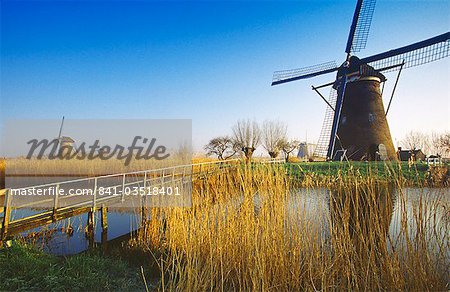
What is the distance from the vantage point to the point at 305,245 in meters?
2.73

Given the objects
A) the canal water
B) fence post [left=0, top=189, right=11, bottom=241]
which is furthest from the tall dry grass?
fence post [left=0, top=189, right=11, bottom=241]

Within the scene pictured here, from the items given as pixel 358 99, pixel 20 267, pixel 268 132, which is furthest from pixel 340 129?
pixel 20 267

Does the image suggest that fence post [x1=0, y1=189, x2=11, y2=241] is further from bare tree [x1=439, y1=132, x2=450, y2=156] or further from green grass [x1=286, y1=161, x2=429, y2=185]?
bare tree [x1=439, y1=132, x2=450, y2=156]

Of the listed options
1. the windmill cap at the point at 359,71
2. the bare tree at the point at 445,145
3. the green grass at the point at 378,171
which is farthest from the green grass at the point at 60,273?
the windmill cap at the point at 359,71

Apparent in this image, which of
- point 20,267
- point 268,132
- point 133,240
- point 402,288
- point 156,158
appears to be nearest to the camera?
point 402,288

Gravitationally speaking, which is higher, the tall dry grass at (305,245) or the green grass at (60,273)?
the tall dry grass at (305,245)

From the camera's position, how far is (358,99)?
16719 mm

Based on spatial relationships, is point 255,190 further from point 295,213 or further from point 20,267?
point 20,267

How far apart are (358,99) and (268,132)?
1179 cm

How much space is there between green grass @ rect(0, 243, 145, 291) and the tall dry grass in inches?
34.1

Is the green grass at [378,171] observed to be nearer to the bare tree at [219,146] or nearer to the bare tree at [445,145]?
the bare tree at [445,145]

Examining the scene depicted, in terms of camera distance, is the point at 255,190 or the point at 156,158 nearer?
the point at 255,190

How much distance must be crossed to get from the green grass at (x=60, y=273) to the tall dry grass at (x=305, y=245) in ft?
2.84

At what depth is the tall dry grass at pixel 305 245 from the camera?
2.37 metres
